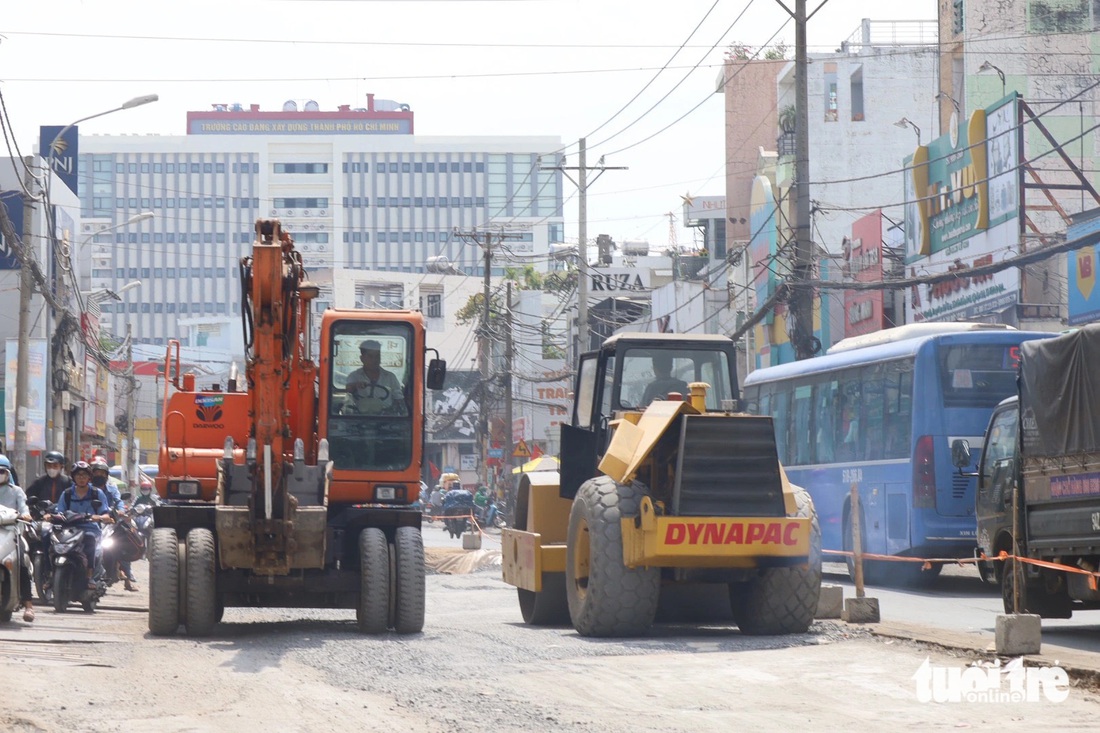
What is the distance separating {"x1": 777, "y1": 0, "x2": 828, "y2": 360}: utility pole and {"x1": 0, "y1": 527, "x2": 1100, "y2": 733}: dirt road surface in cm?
1500

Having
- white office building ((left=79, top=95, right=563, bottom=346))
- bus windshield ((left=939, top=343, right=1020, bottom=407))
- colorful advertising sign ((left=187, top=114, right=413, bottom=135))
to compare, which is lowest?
bus windshield ((left=939, top=343, right=1020, bottom=407))

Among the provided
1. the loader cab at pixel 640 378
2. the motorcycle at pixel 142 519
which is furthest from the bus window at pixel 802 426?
the motorcycle at pixel 142 519

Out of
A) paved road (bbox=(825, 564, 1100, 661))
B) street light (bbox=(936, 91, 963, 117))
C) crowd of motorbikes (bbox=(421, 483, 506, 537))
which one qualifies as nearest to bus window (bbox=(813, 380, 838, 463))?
paved road (bbox=(825, 564, 1100, 661))

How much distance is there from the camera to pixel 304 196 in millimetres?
172000

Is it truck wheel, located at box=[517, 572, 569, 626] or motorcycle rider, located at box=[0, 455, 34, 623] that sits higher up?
motorcycle rider, located at box=[0, 455, 34, 623]

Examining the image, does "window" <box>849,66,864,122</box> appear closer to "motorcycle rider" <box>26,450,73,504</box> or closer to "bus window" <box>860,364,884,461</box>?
"bus window" <box>860,364,884,461</box>

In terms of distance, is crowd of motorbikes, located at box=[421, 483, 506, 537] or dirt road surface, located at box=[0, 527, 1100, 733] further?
crowd of motorbikes, located at box=[421, 483, 506, 537]

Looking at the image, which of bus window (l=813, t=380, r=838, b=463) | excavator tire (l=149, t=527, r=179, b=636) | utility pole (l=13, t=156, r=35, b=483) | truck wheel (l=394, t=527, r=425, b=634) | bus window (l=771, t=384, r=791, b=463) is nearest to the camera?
excavator tire (l=149, t=527, r=179, b=636)

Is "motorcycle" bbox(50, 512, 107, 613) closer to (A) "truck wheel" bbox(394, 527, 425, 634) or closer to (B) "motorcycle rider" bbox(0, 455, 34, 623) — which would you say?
(B) "motorcycle rider" bbox(0, 455, 34, 623)

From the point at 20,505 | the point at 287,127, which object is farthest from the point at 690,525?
the point at 287,127

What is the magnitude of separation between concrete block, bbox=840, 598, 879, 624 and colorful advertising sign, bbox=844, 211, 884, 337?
2924 centimetres

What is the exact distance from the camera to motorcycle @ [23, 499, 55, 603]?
54.4 ft

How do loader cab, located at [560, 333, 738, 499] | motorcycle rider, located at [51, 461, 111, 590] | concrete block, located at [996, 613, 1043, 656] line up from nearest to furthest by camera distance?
concrete block, located at [996, 613, 1043, 656] → loader cab, located at [560, 333, 738, 499] → motorcycle rider, located at [51, 461, 111, 590]

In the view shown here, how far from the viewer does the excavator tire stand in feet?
44.2
